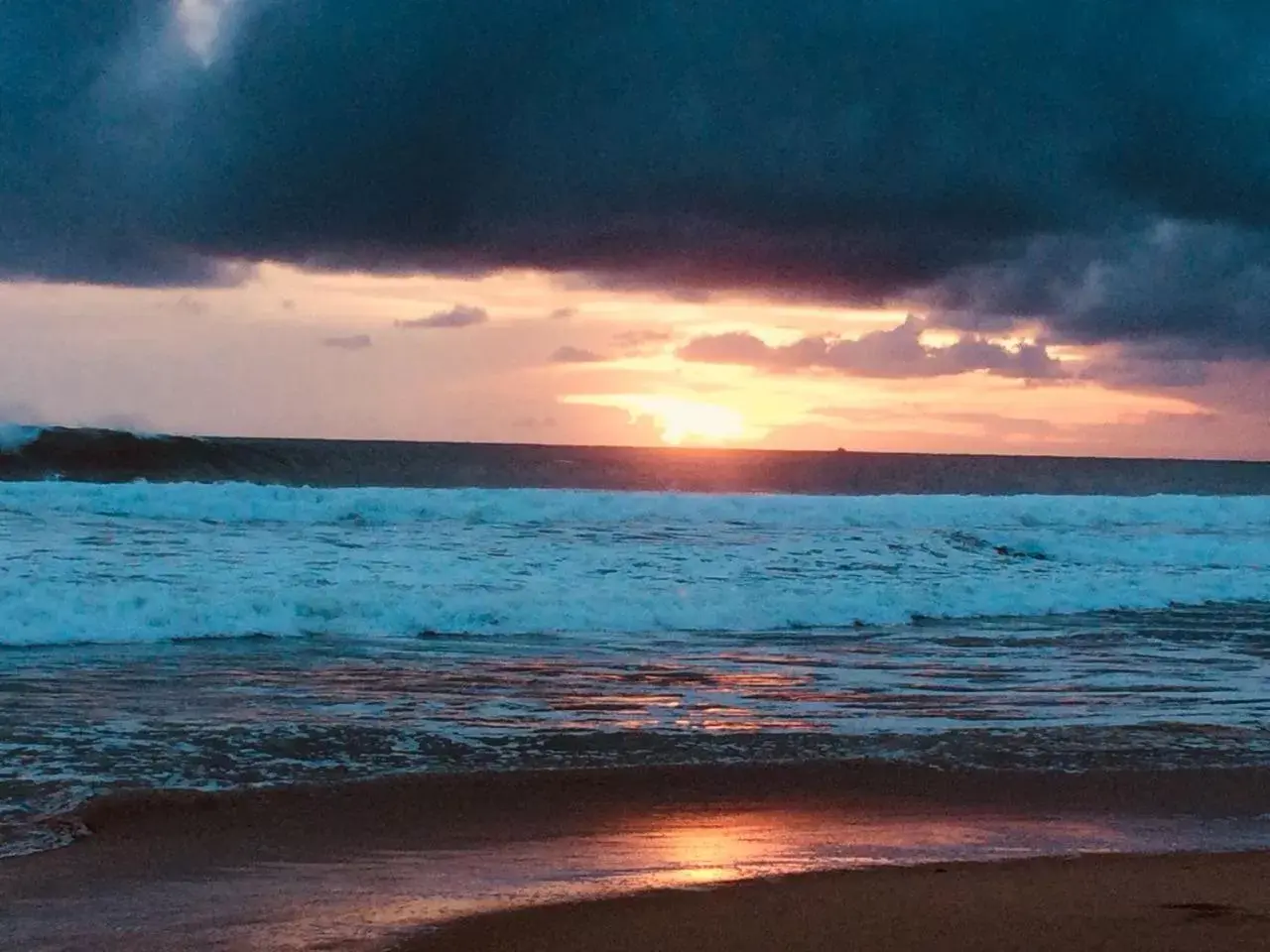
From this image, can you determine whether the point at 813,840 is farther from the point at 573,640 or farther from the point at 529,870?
the point at 573,640

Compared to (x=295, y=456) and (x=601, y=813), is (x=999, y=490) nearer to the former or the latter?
(x=295, y=456)

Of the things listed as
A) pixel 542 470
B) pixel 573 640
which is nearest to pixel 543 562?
pixel 573 640

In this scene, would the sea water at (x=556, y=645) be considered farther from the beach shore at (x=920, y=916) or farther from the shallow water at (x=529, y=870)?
the beach shore at (x=920, y=916)

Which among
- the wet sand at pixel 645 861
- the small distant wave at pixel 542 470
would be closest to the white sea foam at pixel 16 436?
the small distant wave at pixel 542 470

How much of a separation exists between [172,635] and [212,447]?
31.5 metres

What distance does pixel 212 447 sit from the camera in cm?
4178

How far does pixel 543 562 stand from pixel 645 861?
12.3 m

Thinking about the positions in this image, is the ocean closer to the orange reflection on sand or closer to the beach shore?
the orange reflection on sand

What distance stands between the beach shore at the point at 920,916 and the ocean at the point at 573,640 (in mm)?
1996

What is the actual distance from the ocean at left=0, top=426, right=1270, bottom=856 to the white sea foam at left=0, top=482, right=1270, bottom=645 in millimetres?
69

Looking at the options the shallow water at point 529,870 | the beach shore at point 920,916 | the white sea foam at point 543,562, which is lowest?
the shallow water at point 529,870

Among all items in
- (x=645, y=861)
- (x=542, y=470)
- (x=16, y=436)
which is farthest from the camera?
(x=542, y=470)

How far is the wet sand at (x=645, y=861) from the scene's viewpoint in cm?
429

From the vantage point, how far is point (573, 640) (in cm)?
1189
